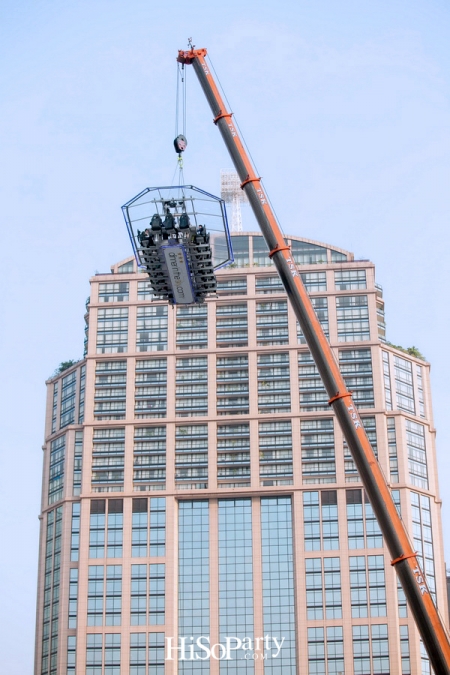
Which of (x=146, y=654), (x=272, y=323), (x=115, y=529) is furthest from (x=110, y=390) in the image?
(x=146, y=654)

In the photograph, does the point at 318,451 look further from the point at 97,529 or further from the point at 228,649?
the point at 97,529

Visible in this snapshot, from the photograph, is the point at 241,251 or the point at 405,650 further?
the point at 241,251

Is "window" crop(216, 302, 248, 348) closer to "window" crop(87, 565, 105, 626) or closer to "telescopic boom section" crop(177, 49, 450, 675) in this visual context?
"window" crop(87, 565, 105, 626)

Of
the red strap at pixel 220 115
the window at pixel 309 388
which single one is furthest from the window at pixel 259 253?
the red strap at pixel 220 115

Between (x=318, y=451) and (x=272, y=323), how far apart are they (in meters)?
21.0

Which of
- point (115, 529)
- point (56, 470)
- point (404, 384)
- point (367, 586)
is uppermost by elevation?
point (404, 384)

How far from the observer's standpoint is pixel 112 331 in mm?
162625

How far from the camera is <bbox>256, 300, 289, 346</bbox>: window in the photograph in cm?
16062

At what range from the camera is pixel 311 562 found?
147 metres

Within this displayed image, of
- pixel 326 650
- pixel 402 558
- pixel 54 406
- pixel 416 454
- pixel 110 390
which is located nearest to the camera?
pixel 402 558

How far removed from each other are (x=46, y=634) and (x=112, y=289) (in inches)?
2025

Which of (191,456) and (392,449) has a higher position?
(392,449)

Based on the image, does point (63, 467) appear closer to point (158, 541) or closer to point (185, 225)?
point (158, 541)

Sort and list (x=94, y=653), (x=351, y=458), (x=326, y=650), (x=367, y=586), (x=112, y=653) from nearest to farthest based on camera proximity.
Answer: (x=326, y=650) → (x=112, y=653) → (x=94, y=653) → (x=367, y=586) → (x=351, y=458)
